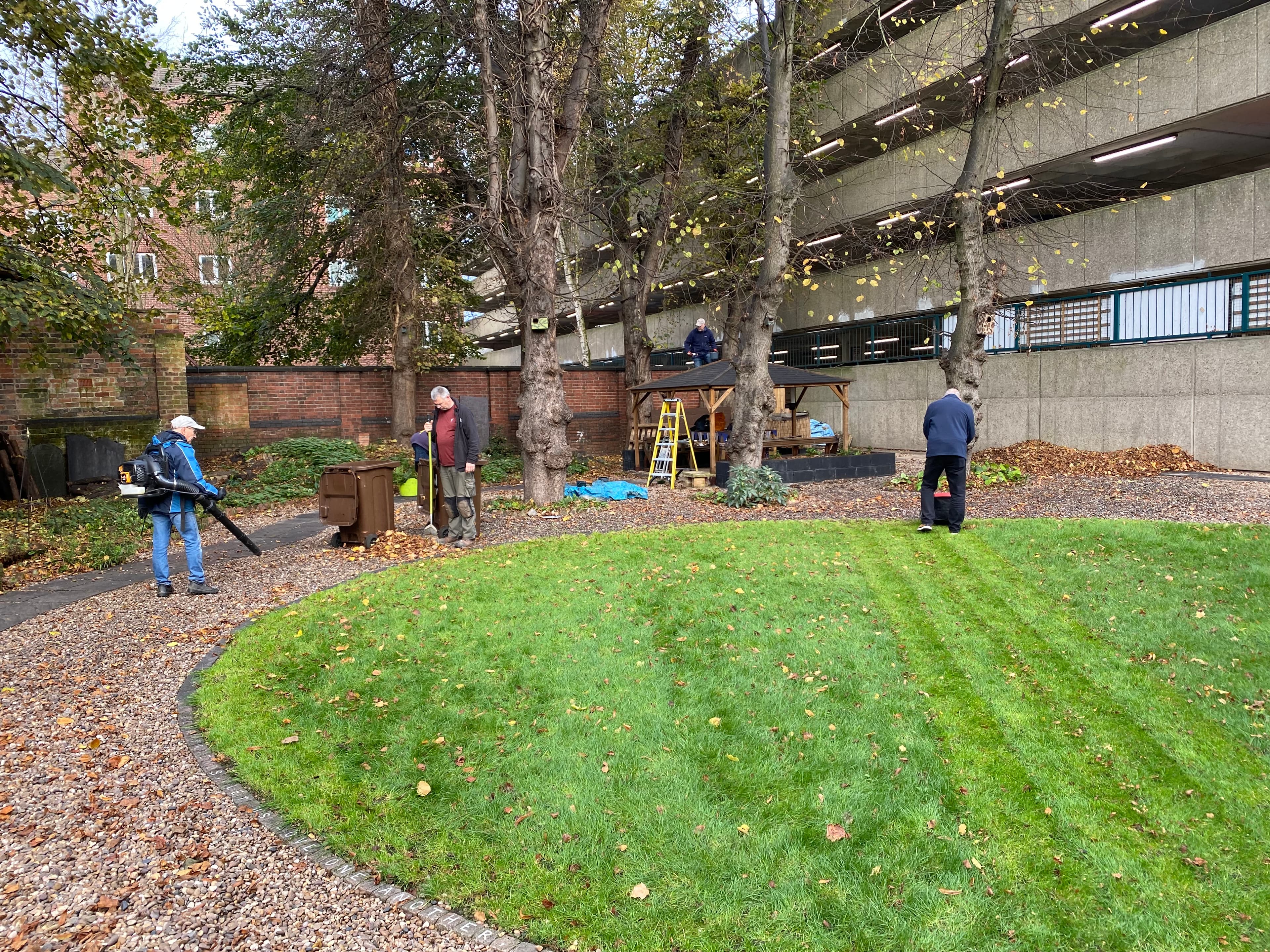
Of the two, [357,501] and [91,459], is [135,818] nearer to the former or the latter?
[357,501]

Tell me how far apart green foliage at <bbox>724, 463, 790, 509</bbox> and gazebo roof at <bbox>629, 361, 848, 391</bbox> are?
268 centimetres

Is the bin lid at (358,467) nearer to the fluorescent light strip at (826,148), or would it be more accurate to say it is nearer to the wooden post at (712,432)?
the wooden post at (712,432)

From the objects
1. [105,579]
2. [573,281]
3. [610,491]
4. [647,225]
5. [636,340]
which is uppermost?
[647,225]

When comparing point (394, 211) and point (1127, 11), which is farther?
point (394, 211)

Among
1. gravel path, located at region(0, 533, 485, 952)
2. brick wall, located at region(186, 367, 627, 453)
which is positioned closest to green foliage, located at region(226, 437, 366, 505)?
brick wall, located at region(186, 367, 627, 453)

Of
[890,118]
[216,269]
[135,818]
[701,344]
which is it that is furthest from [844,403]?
[216,269]

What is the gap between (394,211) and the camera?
16.0 m

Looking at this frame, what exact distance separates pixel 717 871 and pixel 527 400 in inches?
361

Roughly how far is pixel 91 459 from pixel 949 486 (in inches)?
551

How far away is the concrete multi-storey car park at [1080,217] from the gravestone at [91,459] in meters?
14.0

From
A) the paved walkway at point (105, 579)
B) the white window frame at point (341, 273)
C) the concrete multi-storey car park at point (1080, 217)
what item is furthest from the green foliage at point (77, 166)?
the concrete multi-storey car park at point (1080, 217)

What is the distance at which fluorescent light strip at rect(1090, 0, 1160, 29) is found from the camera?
13758mm

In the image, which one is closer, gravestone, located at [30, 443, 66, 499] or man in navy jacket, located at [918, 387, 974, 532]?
man in navy jacket, located at [918, 387, 974, 532]

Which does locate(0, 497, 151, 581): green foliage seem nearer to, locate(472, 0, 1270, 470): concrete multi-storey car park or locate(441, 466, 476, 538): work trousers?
locate(441, 466, 476, 538): work trousers
